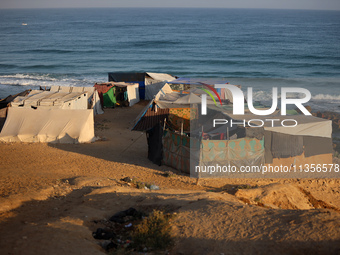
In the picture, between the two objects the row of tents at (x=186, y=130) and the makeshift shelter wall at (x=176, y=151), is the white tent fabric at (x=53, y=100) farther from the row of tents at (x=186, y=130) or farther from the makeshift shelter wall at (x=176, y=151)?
the makeshift shelter wall at (x=176, y=151)

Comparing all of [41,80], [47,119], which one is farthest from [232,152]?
[41,80]

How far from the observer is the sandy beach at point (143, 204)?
6.78 meters

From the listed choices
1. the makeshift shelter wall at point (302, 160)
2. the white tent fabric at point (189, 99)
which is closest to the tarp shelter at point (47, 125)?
the white tent fabric at point (189, 99)

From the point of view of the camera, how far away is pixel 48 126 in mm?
16516

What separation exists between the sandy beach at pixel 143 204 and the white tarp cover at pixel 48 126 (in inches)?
21.7

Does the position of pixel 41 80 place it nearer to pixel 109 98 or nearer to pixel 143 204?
pixel 109 98

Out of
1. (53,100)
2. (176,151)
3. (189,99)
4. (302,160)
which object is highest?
(53,100)

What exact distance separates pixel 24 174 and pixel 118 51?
4740 cm

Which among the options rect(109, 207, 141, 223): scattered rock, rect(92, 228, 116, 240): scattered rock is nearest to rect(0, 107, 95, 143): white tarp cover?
rect(109, 207, 141, 223): scattered rock

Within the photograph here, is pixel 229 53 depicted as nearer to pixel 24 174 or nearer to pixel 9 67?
pixel 9 67

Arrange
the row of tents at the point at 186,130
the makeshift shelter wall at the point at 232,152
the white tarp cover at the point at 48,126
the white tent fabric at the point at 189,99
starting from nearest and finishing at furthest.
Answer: the makeshift shelter wall at the point at 232,152
the row of tents at the point at 186,130
the white tarp cover at the point at 48,126
the white tent fabric at the point at 189,99

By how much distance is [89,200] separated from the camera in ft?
30.9

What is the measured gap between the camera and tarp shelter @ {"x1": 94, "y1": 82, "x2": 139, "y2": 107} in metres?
24.1

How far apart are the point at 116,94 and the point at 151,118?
6655 mm
